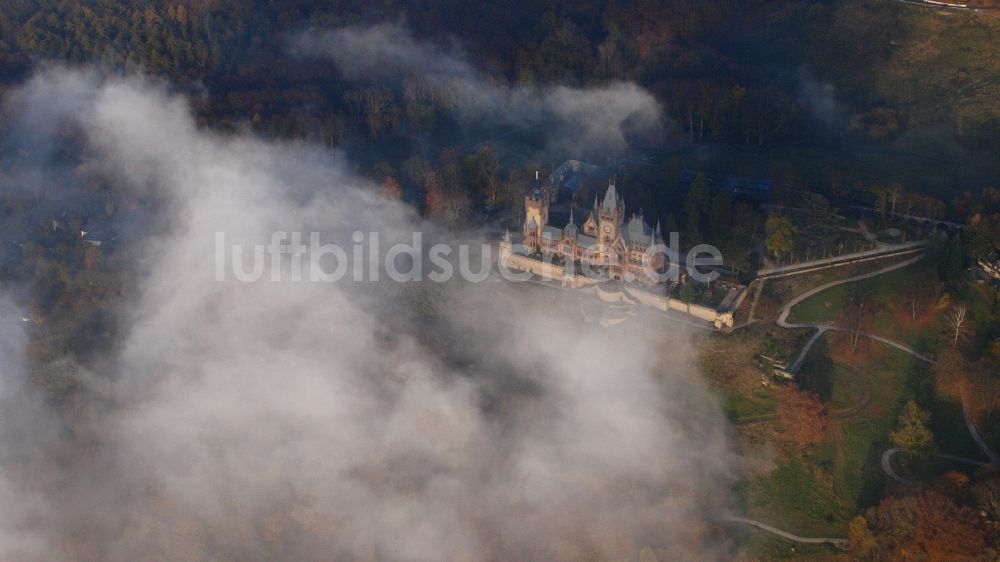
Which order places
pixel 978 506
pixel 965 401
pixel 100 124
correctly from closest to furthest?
pixel 978 506
pixel 965 401
pixel 100 124

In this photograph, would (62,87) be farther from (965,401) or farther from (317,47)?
(965,401)

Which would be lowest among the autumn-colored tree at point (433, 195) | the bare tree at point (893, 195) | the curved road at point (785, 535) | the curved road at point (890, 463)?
the curved road at point (785, 535)

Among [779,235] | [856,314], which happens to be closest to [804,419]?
[856,314]

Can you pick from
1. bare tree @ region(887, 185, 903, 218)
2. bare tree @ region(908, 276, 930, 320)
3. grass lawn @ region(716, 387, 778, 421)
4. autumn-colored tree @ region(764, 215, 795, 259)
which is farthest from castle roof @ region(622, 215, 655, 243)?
bare tree @ region(887, 185, 903, 218)

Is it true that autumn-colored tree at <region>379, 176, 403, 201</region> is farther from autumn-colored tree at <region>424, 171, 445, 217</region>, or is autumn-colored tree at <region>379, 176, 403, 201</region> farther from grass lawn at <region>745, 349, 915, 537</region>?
grass lawn at <region>745, 349, 915, 537</region>

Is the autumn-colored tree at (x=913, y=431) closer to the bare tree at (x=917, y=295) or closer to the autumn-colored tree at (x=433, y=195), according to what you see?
the bare tree at (x=917, y=295)

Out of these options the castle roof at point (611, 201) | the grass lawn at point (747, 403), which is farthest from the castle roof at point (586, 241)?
the grass lawn at point (747, 403)

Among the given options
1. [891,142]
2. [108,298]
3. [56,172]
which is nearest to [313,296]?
[108,298]
